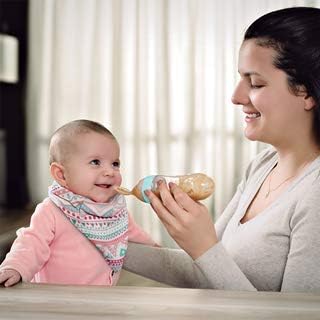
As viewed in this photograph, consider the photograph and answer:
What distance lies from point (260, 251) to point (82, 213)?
1.28 ft

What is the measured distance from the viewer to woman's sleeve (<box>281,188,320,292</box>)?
1.27 meters

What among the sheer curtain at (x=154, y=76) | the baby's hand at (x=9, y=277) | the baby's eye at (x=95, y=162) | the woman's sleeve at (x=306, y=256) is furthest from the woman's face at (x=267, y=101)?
the sheer curtain at (x=154, y=76)

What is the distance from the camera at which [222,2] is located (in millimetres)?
4848

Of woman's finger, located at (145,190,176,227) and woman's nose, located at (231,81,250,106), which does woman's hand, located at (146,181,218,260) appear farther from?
woman's nose, located at (231,81,250,106)

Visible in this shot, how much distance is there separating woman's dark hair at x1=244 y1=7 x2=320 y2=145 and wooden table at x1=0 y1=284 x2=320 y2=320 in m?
0.57

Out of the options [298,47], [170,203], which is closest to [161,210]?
[170,203]

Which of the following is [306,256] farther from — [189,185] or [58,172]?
[58,172]

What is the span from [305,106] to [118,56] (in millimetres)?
3629

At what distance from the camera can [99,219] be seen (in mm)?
1483

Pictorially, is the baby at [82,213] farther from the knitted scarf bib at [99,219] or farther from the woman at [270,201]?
the woman at [270,201]

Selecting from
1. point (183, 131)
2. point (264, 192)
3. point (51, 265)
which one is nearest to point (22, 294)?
point (51, 265)

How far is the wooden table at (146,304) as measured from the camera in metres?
0.92

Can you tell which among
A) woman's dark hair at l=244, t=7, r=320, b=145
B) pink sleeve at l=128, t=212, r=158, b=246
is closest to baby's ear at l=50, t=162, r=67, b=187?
pink sleeve at l=128, t=212, r=158, b=246

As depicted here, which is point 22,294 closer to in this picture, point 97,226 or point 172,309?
point 172,309
